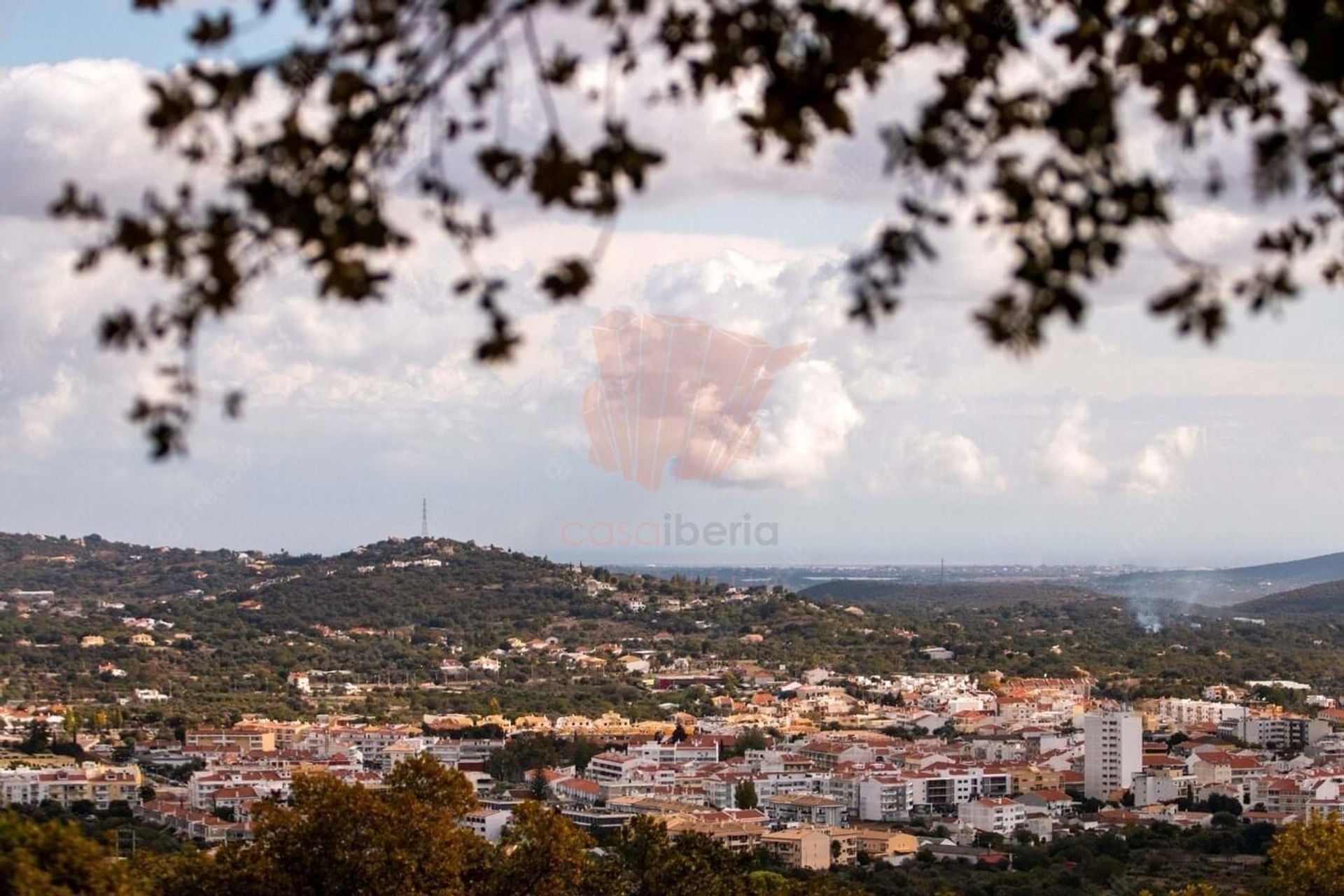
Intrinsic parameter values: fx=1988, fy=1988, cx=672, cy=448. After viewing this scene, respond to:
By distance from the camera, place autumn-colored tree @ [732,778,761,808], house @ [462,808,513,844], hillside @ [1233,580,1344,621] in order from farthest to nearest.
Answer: hillside @ [1233,580,1344,621]
autumn-colored tree @ [732,778,761,808]
house @ [462,808,513,844]

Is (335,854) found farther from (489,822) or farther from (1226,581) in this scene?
(1226,581)

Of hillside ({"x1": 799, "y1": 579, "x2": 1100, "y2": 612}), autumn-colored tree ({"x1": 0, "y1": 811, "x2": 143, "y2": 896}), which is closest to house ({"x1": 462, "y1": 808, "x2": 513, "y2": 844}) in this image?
autumn-colored tree ({"x1": 0, "y1": 811, "x2": 143, "y2": 896})

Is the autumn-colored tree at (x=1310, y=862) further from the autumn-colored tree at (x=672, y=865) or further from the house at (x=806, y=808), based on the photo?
the house at (x=806, y=808)

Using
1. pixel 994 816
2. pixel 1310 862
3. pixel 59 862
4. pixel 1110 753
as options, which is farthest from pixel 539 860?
pixel 1110 753

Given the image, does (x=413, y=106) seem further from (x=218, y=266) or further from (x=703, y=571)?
(x=703, y=571)

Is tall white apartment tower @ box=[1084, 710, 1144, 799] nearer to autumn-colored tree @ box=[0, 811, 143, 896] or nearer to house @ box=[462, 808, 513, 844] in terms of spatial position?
house @ box=[462, 808, 513, 844]

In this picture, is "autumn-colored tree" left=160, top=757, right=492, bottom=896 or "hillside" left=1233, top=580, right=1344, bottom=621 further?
"hillside" left=1233, top=580, right=1344, bottom=621

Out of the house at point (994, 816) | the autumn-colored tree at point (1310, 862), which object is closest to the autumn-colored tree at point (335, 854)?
the autumn-colored tree at point (1310, 862)
